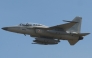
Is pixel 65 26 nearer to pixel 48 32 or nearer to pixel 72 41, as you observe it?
pixel 48 32

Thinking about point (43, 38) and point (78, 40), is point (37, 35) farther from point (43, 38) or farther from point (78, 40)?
point (78, 40)

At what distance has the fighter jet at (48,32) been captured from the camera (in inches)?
3031

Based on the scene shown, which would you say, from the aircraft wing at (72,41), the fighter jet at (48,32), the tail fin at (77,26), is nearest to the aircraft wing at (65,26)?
the fighter jet at (48,32)

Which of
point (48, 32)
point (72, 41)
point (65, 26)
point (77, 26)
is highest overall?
point (77, 26)

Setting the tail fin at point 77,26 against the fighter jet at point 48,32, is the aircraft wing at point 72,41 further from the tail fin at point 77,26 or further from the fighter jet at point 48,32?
the tail fin at point 77,26

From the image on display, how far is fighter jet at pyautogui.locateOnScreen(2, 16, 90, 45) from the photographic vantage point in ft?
253

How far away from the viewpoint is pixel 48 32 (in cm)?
7675

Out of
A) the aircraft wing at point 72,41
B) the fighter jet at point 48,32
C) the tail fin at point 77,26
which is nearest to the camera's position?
the fighter jet at point 48,32

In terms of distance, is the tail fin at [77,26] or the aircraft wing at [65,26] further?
the tail fin at [77,26]

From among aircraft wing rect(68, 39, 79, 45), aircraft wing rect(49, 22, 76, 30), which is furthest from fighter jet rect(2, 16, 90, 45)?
aircraft wing rect(68, 39, 79, 45)

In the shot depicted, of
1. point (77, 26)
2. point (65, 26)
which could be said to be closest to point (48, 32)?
point (65, 26)

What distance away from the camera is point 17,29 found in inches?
3049

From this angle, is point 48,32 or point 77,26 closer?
point 48,32

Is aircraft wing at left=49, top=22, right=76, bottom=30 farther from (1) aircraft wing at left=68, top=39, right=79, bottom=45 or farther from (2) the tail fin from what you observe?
(1) aircraft wing at left=68, top=39, right=79, bottom=45
